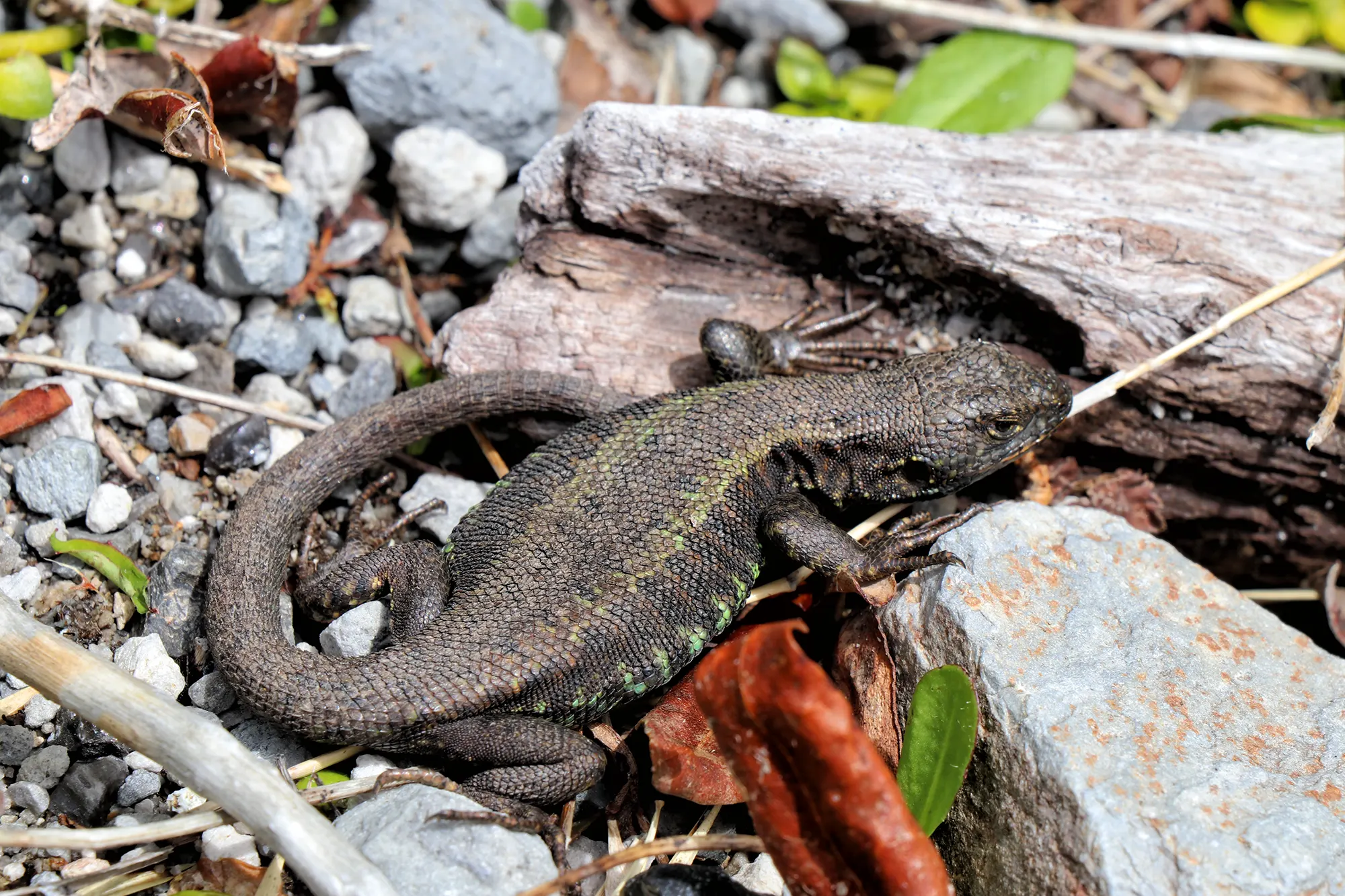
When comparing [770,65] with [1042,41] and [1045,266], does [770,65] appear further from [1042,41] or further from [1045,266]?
[1045,266]

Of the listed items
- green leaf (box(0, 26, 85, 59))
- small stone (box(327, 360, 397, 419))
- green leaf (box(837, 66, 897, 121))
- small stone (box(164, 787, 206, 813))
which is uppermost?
green leaf (box(0, 26, 85, 59))

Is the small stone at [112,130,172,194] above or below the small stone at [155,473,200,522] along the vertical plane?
above

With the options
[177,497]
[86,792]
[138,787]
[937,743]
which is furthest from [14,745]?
[937,743]

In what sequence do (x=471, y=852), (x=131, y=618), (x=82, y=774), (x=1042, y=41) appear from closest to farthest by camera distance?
1. (x=471, y=852)
2. (x=82, y=774)
3. (x=131, y=618)
4. (x=1042, y=41)

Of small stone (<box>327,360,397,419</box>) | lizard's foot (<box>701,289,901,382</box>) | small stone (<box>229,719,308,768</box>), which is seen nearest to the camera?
small stone (<box>229,719,308,768</box>)

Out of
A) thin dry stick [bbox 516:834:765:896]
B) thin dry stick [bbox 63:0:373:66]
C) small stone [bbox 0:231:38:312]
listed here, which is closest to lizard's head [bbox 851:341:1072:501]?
thin dry stick [bbox 516:834:765:896]

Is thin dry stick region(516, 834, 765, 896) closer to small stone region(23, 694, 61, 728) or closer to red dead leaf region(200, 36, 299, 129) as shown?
small stone region(23, 694, 61, 728)

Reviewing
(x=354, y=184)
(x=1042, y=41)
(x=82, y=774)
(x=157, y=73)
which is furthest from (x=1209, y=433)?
(x=157, y=73)
